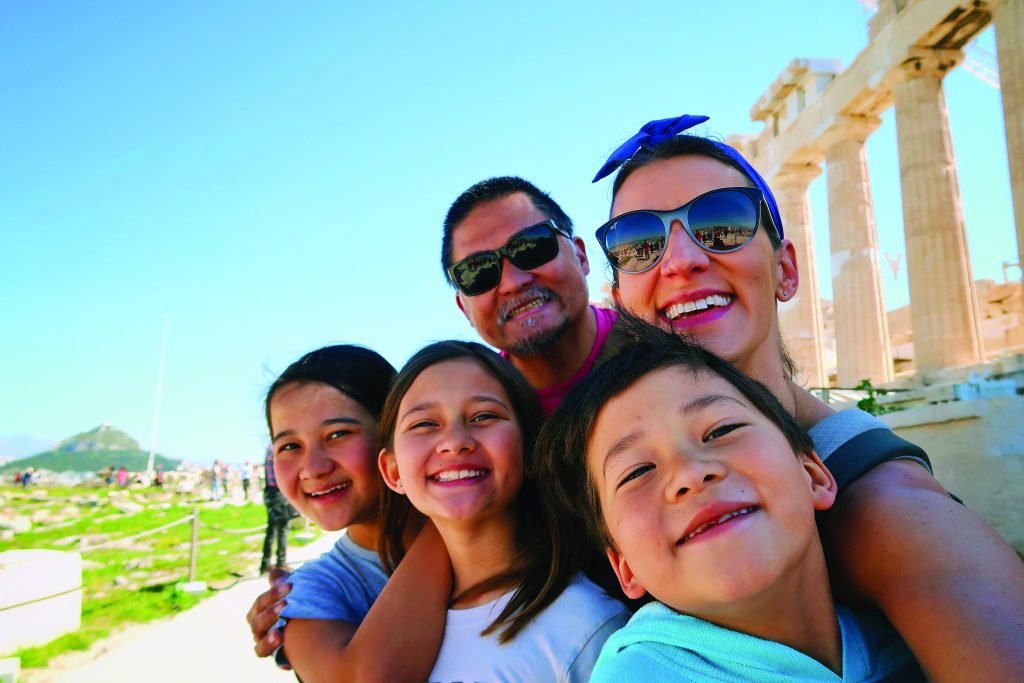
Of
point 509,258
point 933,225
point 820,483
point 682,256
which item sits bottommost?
point 820,483

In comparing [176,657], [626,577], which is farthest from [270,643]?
[176,657]

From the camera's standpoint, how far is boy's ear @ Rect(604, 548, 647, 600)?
5.52 ft

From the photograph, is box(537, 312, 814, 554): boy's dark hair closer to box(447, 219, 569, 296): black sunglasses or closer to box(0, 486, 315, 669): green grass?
box(447, 219, 569, 296): black sunglasses

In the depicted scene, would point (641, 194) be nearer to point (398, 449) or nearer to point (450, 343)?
point (450, 343)

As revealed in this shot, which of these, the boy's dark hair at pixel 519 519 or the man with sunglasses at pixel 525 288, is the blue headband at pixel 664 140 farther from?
the man with sunglasses at pixel 525 288

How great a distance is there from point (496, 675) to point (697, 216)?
5.02ft

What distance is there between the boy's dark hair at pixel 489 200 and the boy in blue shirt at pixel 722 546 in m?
2.01

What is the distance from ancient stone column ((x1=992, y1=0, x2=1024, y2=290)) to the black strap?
14.4 meters

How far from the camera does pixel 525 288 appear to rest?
10.8 feet

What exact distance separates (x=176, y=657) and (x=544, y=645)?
19.2 feet

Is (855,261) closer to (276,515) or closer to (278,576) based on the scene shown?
(276,515)

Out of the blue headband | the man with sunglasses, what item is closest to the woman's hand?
the man with sunglasses

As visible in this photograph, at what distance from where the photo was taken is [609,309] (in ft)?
12.7

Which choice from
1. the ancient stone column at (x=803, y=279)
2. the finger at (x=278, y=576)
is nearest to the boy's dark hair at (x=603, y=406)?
the finger at (x=278, y=576)
